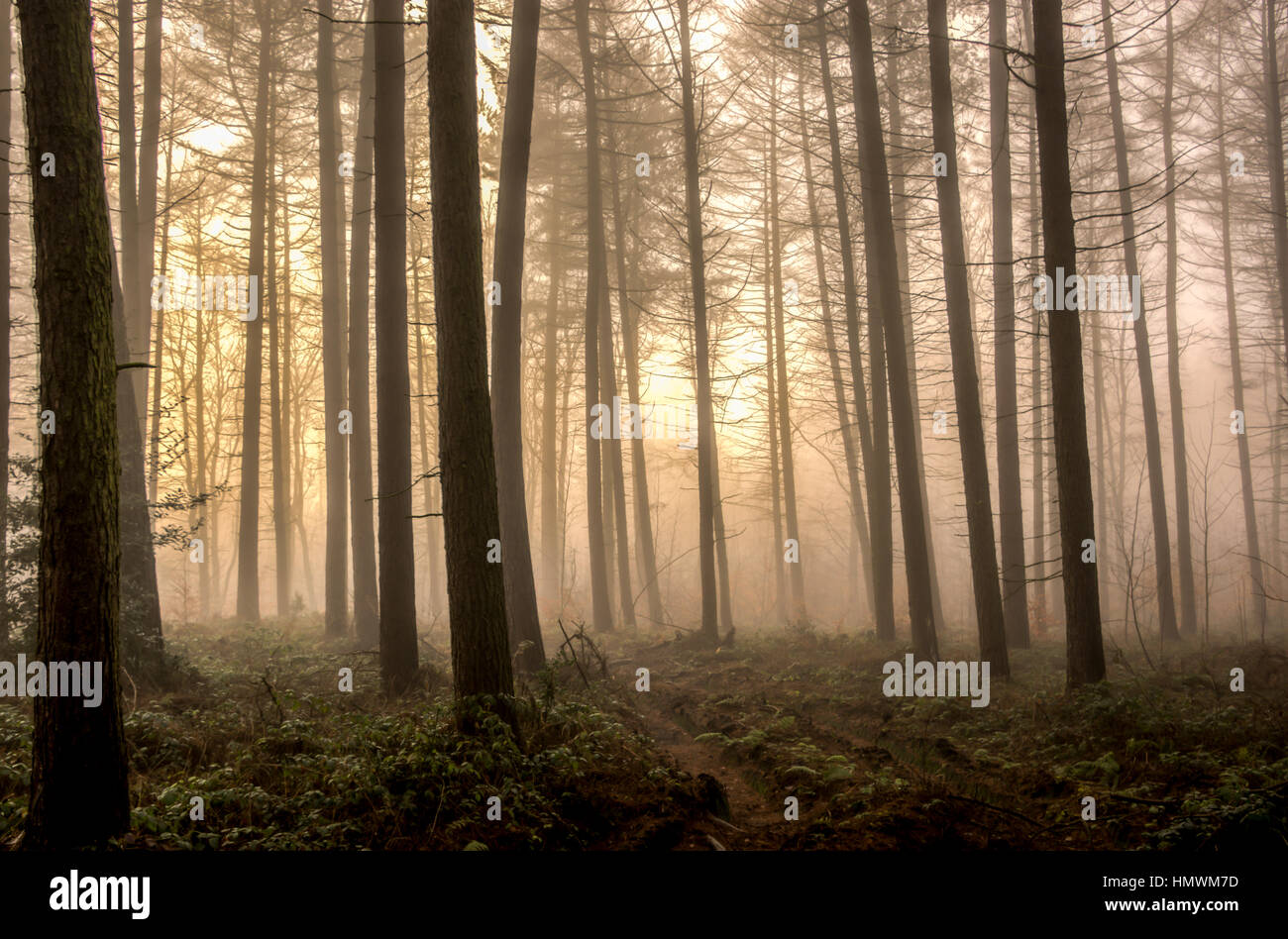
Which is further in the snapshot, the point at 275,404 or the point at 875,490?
the point at 275,404

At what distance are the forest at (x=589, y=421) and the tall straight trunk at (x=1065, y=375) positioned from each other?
0.19ft

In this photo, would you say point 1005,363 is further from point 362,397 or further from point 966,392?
point 362,397

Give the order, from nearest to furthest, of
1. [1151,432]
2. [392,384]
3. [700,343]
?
[392,384]
[700,343]
[1151,432]

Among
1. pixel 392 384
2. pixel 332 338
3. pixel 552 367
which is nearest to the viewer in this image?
pixel 392 384

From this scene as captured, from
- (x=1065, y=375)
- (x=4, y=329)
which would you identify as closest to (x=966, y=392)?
(x=1065, y=375)

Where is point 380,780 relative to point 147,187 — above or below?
below

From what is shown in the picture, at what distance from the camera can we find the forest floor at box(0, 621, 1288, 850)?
4.88 meters

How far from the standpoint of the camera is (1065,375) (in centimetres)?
861

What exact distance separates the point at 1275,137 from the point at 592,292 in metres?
16.1

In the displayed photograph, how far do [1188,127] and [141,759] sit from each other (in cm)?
2644
